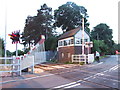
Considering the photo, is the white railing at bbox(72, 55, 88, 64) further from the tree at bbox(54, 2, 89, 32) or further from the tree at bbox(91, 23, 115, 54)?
the tree at bbox(91, 23, 115, 54)

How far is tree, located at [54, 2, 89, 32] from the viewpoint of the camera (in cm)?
4153

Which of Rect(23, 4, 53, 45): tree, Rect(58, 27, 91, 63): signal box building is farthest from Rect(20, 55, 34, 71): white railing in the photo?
Rect(23, 4, 53, 45): tree

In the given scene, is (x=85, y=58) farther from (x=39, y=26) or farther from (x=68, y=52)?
(x=39, y=26)

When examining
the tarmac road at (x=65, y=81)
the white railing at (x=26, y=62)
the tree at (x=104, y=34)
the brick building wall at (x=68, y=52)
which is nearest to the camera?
the tarmac road at (x=65, y=81)

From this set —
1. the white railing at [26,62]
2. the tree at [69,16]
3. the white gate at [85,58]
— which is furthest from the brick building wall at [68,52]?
the tree at [69,16]

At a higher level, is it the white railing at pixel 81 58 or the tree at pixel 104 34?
the tree at pixel 104 34

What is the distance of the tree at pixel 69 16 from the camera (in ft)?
136

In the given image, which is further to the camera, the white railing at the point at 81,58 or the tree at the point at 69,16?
the tree at the point at 69,16

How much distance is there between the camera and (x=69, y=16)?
41.6 meters

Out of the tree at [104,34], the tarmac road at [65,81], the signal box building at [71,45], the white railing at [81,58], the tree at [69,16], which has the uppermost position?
the tree at [69,16]

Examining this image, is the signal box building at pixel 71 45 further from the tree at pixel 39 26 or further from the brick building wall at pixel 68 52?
the tree at pixel 39 26

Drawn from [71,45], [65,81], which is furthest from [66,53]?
[65,81]

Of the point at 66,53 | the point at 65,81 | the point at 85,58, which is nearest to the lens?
the point at 65,81

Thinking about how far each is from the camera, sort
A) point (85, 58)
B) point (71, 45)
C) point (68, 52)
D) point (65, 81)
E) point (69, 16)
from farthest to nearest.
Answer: point (69, 16)
point (68, 52)
point (71, 45)
point (85, 58)
point (65, 81)
